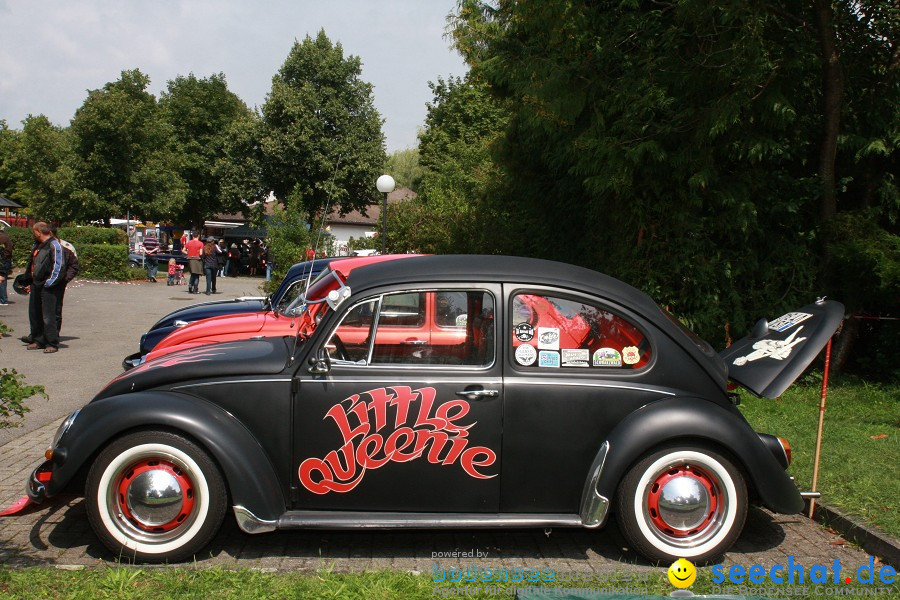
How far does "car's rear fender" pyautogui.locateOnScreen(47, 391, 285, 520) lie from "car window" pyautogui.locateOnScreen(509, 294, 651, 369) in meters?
1.57

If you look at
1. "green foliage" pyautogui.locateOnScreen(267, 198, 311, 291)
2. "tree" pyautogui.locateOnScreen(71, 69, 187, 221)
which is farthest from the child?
"green foliage" pyautogui.locateOnScreen(267, 198, 311, 291)

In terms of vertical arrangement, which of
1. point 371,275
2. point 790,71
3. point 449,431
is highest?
point 790,71

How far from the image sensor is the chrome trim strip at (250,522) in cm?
405

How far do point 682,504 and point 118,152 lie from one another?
35558mm

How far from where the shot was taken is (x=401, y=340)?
436 cm

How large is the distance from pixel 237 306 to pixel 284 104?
2957 cm

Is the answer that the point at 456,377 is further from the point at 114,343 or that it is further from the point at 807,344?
the point at 114,343

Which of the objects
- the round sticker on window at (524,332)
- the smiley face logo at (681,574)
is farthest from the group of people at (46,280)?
the smiley face logo at (681,574)

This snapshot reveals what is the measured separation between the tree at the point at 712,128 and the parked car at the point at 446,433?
4.76m

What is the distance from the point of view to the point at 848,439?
6.73 m

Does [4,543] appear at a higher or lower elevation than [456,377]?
lower

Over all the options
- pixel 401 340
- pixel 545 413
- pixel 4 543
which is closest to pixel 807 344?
pixel 545 413

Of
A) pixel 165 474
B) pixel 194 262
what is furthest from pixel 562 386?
pixel 194 262

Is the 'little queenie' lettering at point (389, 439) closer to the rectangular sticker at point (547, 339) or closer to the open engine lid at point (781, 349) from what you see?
the rectangular sticker at point (547, 339)
